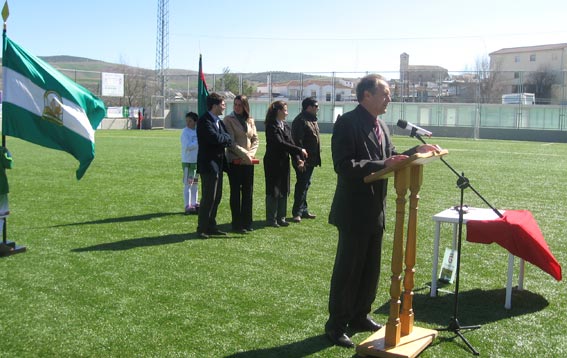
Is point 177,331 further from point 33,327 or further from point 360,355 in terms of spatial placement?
point 360,355

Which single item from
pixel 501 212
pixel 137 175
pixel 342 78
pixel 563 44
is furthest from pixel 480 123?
pixel 563 44

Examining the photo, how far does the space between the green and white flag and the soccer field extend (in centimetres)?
148

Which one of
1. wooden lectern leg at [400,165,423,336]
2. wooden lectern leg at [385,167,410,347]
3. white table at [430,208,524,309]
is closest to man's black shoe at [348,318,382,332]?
wooden lectern leg at [400,165,423,336]

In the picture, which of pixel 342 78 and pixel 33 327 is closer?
pixel 33 327

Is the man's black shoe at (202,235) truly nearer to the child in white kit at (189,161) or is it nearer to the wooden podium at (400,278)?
the child in white kit at (189,161)

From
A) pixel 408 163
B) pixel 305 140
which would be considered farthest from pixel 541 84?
pixel 408 163

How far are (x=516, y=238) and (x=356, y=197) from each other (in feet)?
6.23

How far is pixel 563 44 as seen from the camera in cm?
9394

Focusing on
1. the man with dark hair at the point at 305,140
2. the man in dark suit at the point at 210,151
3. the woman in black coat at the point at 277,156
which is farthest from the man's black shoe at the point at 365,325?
the man with dark hair at the point at 305,140

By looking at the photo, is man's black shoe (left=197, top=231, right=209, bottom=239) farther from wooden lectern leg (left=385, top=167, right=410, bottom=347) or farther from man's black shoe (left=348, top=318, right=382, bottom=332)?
wooden lectern leg (left=385, top=167, right=410, bottom=347)

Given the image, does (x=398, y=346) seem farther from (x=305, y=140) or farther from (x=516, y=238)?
(x=305, y=140)

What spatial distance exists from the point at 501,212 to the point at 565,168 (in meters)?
15.3

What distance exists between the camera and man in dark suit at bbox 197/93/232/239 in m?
8.55

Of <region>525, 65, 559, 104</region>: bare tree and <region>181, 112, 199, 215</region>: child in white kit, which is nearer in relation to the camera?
<region>181, 112, 199, 215</region>: child in white kit
